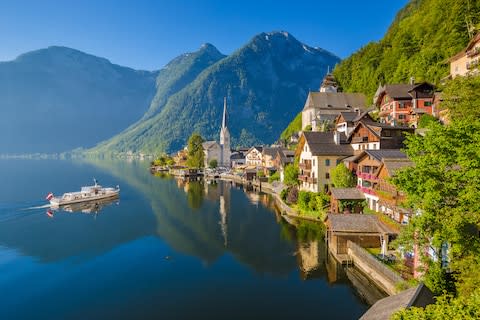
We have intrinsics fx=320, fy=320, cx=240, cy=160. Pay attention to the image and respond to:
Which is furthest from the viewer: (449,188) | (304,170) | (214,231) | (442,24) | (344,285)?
(442,24)

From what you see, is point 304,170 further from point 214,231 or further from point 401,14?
point 401,14

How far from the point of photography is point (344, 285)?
104 feet

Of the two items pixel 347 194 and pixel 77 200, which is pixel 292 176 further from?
pixel 77 200

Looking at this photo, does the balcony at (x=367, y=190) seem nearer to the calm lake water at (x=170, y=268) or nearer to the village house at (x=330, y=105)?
the calm lake water at (x=170, y=268)

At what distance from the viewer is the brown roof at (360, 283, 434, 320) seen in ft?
54.8

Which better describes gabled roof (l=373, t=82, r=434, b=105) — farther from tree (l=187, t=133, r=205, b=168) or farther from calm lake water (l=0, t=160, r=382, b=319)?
tree (l=187, t=133, r=205, b=168)

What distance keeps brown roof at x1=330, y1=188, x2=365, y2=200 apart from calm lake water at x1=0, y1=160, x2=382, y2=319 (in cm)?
650

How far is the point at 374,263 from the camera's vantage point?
31.1 metres

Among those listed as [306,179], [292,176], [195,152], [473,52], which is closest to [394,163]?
[306,179]

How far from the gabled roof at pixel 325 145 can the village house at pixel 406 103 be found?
1527 cm

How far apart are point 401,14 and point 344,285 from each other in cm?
17315

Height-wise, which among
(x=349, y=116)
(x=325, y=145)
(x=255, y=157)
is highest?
(x=349, y=116)

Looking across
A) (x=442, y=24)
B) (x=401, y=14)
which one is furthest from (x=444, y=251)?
(x=401, y=14)

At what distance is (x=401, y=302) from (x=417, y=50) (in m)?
106
